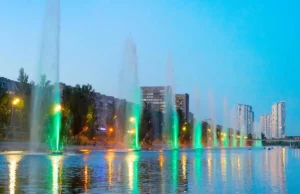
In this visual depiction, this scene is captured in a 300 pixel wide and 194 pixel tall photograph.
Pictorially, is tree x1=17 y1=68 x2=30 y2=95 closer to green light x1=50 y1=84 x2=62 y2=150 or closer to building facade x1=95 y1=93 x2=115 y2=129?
green light x1=50 y1=84 x2=62 y2=150

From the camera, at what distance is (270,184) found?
65.1 ft

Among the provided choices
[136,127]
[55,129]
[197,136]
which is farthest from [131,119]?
[197,136]

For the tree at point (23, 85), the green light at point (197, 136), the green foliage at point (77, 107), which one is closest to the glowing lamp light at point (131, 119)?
the green foliage at point (77, 107)

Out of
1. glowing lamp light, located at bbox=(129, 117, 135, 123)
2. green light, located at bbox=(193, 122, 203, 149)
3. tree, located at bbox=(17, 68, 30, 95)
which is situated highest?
tree, located at bbox=(17, 68, 30, 95)

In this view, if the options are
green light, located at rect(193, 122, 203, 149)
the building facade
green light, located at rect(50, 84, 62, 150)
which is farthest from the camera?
the building facade

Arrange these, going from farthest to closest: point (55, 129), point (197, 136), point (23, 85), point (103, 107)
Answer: point (103, 107) → point (197, 136) → point (23, 85) → point (55, 129)

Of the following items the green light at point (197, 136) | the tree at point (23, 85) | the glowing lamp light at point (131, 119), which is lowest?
the green light at point (197, 136)

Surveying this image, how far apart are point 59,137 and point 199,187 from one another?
35476 mm

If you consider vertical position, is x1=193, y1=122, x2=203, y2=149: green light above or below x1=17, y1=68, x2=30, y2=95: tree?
below

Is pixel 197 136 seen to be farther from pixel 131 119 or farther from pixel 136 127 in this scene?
pixel 131 119

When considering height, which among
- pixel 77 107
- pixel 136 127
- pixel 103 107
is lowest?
pixel 136 127

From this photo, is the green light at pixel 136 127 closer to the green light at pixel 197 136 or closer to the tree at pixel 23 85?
the tree at pixel 23 85

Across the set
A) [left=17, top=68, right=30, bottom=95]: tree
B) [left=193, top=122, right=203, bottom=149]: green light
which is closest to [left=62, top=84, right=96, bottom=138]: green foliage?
[left=17, top=68, right=30, bottom=95]: tree

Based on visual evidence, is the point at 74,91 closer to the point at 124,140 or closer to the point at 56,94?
the point at 124,140
